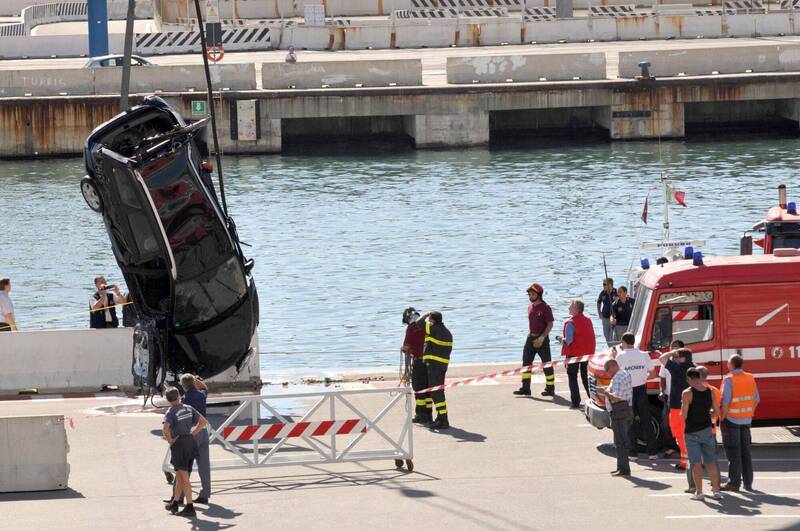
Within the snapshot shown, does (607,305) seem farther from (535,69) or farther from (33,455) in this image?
(535,69)

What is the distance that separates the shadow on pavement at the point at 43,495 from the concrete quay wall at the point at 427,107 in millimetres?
37199

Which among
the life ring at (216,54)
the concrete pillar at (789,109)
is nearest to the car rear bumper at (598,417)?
the concrete pillar at (789,109)

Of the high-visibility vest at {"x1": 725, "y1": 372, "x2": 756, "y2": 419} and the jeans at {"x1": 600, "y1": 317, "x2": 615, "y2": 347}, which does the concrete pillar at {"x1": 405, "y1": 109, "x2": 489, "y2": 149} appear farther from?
the high-visibility vest at {"x1": 725, "y1": 372, "x2": 756, "y2": 419}

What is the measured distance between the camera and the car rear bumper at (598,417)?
1666 cm

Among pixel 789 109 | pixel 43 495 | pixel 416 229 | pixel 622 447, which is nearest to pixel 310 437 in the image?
pixel 43 495

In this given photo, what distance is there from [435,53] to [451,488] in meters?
53.0

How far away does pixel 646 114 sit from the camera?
180 feet

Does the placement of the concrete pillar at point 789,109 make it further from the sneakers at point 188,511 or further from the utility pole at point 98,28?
the sneakers at point 188,511

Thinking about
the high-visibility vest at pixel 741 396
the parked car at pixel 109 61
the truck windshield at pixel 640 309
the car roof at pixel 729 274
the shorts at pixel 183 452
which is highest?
the parked car at pixel 109 61

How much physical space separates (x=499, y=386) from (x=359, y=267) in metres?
17.1

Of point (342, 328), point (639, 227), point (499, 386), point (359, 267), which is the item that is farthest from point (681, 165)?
point (499, 386)

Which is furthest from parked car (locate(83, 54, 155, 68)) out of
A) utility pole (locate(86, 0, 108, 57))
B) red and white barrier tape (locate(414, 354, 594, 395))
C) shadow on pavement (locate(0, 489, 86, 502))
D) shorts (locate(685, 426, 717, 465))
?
shorts (locate(685, 426, 717, 465))

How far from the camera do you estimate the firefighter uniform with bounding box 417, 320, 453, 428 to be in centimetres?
1783

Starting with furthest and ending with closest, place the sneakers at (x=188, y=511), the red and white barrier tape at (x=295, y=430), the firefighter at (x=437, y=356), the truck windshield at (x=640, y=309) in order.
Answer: the firefighter at (x=437, y=356), the truck windshield at (x=640, y=309), the red and white barrier tape at (x=295, y=430), the sneakers at (x=188, y=511)
